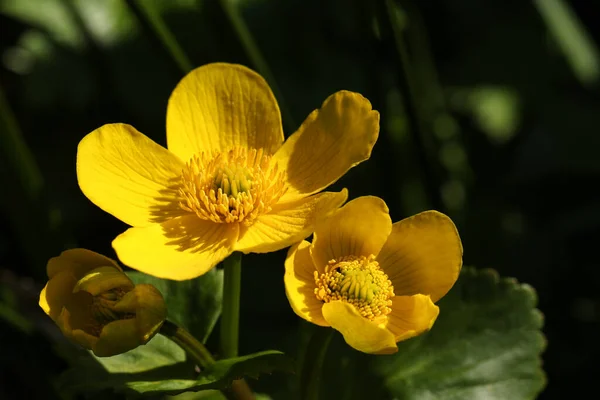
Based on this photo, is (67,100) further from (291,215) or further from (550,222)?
(550,222)

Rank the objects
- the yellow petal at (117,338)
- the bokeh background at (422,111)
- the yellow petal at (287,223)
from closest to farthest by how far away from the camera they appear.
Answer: the yellow petal at (117,338) → the yellow petal at (287,223) → the bokeh background at (422,111)

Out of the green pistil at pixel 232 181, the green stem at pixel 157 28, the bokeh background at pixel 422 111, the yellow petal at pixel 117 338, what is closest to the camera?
the yellow petal at pixel 117 338

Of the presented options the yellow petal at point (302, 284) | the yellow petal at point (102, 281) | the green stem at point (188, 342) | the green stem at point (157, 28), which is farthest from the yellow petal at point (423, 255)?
the green stem at point (157, 28)

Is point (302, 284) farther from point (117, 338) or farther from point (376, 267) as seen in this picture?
A: point (117, 338)

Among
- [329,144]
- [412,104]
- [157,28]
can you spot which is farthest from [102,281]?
[412,104]

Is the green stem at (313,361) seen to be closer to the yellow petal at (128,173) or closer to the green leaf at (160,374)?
the green leaf at (160,374)

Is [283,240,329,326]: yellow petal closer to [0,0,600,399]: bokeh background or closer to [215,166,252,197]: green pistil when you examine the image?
[215,166,252,197]: green pistil
